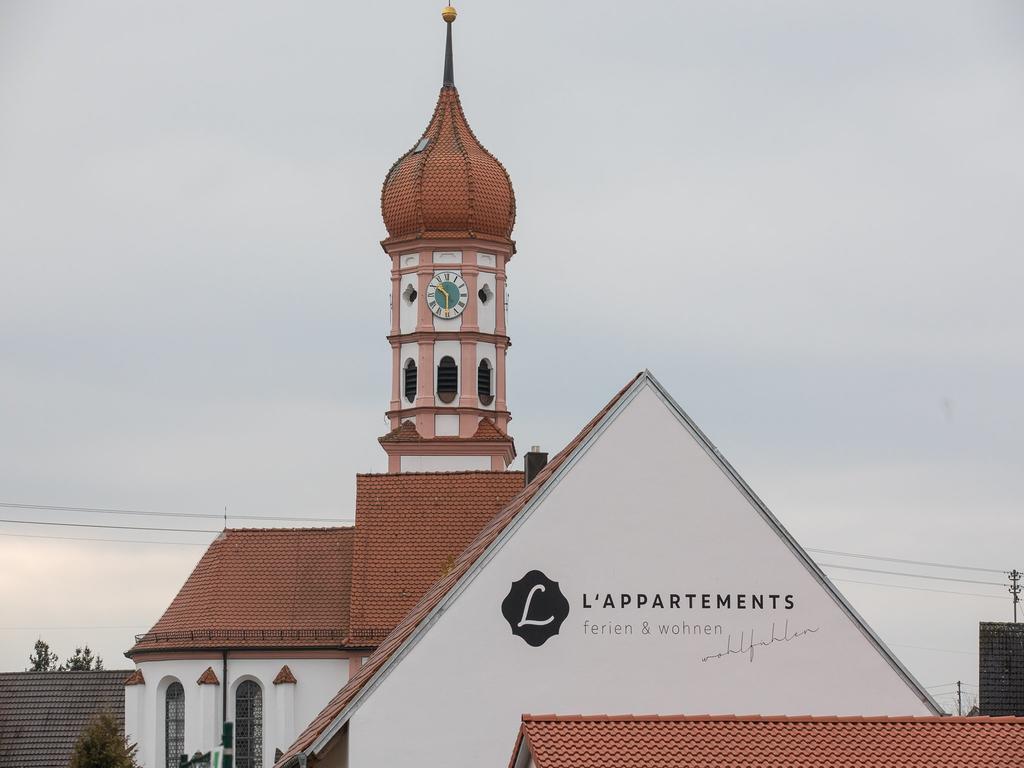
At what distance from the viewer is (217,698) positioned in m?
65.9

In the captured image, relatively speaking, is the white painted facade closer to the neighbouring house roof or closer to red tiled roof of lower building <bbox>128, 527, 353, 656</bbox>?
red tiled roof of lower building <bbox>128, 527, 353, 656</bbox>

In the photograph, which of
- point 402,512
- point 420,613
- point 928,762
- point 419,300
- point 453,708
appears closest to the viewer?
point 928,762

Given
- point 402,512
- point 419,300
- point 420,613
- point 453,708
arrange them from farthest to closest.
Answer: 1. point 419,300
2. point 402,512
3. point 420,613
4. point 453,708

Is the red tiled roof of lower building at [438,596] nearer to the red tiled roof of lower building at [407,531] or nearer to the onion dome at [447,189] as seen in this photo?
the red tiled roof of lower building at [407,531]

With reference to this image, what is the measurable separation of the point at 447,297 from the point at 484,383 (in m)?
3.14

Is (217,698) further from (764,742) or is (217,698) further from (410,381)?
(764,742)

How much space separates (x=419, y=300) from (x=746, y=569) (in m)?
45.8

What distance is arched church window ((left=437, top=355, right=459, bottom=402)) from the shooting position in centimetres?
7619

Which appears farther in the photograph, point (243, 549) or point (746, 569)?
point (243, 549)

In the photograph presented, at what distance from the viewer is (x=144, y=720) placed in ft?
220

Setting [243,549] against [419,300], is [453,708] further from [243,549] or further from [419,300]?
[419,300]

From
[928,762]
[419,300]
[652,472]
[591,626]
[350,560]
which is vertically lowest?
[928,762]

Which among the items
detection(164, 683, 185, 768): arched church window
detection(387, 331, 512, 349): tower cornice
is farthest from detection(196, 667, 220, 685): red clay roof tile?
detection(387, 331, 512, 349): tower cornice

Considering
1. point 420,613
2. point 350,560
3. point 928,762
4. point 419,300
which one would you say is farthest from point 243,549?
point 928,762
